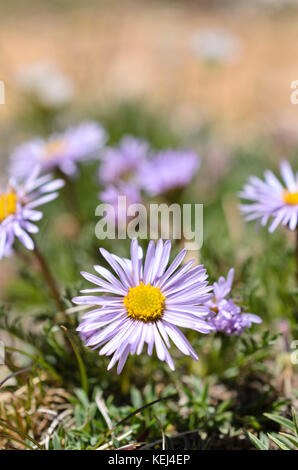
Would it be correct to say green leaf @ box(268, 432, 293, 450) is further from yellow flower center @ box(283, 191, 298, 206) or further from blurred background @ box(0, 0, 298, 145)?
blurred background @ box(0, 0, 298, 145)

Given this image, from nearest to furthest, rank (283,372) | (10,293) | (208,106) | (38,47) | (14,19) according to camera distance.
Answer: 1. (283,372)
2. (10,293)
3. (208,106)
4. (38,47)
5. (14,19)

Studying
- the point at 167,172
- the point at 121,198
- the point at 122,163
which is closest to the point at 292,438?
the point at 121,198

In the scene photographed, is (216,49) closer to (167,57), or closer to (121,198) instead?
(167,57)

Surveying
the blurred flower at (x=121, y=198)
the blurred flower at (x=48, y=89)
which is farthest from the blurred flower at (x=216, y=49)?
the blurred flower at (x=121, y=198)

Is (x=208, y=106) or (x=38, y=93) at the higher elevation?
(x=208, y=106)

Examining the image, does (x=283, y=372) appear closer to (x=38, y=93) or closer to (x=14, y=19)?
(x=38, y=93)

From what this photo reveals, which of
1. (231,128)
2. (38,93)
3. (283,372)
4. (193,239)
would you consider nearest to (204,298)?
(283,372)

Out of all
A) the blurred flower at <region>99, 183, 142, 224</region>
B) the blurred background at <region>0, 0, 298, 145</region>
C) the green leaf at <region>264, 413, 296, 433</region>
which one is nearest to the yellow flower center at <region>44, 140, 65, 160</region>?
the blurred flower at <region>99, 183, 142, 224</region>

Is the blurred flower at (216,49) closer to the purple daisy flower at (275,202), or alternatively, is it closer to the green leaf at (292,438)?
the purple daisy flower at (275,202)
